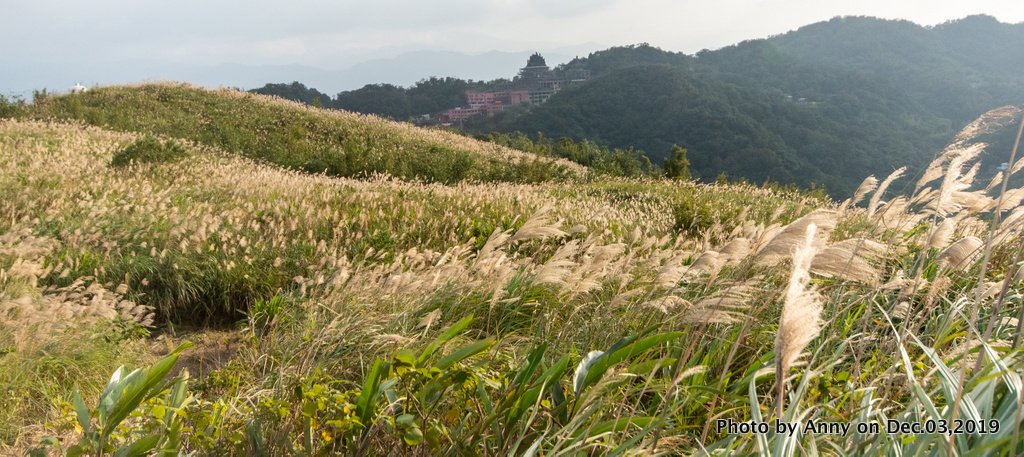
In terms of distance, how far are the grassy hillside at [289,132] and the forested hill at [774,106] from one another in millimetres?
36960

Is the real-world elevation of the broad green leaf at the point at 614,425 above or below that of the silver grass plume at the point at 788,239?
below

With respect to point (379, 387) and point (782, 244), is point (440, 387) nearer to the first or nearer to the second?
point (379, 387)

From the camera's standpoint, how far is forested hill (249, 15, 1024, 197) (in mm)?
72125

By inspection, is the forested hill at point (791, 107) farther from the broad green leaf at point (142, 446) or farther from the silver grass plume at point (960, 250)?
the broad green leaf at point (142, 446)

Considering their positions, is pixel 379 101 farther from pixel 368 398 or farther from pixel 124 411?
pixel 124 411

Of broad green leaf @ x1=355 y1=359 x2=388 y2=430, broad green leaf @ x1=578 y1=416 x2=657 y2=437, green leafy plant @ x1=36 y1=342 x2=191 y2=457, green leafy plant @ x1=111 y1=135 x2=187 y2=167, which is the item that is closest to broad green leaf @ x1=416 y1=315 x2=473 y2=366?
broad green leaf @ x1=355 y1=359 x2=388 y2=430

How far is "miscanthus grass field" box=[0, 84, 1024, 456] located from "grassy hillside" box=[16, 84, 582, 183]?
35.8 ft

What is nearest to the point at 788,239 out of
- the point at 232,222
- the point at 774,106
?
the point at 232,222

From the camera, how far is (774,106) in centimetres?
9025

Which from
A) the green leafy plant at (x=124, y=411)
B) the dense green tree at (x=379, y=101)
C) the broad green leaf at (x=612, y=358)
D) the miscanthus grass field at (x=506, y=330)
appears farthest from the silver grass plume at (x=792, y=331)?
the dense green tree at (x=379, y=101)

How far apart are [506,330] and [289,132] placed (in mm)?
22827

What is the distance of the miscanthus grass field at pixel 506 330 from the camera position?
1.98m

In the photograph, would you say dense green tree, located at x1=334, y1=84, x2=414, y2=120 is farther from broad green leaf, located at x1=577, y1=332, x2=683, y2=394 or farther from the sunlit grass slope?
broad green leaf, located at x1=577, y1=332, x2=683, y2=394

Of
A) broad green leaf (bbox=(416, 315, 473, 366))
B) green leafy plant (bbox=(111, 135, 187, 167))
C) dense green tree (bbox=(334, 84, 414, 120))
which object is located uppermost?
dense green tree (bbox=(334, 84, 414, 120))
